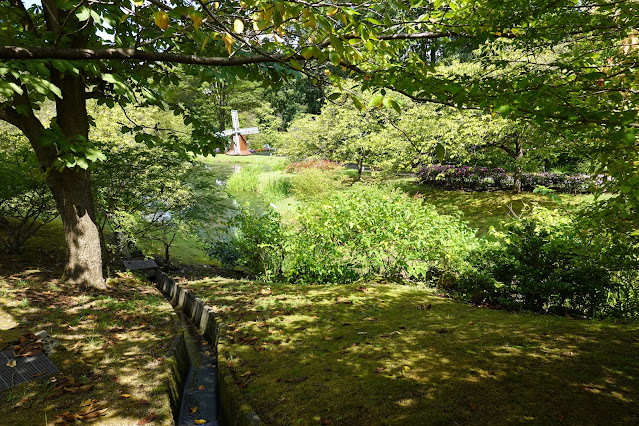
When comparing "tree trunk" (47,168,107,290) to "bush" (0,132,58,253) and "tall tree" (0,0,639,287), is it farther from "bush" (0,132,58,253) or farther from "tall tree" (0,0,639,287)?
"bush" (0,132,58,253)

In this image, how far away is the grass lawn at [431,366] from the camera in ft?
8.64

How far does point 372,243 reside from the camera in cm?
730

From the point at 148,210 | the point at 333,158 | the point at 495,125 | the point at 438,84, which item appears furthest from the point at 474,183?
the point at 438,84

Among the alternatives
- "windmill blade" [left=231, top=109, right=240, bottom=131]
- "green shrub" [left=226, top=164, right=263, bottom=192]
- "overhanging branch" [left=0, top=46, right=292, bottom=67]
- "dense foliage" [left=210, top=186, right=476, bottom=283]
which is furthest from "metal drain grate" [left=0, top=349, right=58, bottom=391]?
"windmill blade" [left=231, top=109, right=240, bottom=131]

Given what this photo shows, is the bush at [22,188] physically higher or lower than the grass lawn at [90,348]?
higher

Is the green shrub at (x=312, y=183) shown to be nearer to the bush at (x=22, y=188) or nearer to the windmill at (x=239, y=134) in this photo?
the bush at (x=22, y=188)

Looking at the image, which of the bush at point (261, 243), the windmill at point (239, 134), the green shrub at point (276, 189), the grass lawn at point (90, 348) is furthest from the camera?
the windmill at point (239, 134)

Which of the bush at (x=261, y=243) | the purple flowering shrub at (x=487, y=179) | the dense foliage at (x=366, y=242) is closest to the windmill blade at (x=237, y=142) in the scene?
the purple flowering shrub at (x=487, y=179)

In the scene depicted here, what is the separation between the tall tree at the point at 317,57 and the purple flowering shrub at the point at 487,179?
1288 cm

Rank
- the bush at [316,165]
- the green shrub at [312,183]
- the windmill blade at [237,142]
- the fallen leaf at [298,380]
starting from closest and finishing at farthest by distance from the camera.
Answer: the fallen leaf at [298,380] → the green shrub at [312,183] → the bush at [316,165] → the windmill blade at [237,142]

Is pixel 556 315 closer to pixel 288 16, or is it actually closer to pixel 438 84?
pixel 438 84

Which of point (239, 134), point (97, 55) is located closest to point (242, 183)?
point (239, 134)

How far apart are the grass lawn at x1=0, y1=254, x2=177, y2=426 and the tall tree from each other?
0.84 metres

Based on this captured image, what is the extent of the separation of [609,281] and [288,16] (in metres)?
5.23
